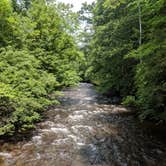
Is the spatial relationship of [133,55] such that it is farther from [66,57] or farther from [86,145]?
[66,57]

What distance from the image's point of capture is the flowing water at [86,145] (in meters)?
5.45

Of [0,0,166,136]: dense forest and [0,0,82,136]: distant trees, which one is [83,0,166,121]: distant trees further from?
[0,0,82,136]: distant trees

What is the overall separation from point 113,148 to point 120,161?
803 mm

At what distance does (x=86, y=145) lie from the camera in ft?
21.1

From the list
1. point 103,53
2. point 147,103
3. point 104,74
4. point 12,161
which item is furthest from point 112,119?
point 104,74

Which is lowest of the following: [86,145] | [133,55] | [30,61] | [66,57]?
[86,145]

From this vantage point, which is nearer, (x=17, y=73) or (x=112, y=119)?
(x=17, y=73)

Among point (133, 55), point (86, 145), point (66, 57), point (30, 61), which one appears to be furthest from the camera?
point (66, 57)

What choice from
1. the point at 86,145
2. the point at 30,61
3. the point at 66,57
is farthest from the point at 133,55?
the point at 66,57

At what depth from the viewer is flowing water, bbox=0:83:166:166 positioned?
5445 millimetres

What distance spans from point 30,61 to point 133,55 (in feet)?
13.7

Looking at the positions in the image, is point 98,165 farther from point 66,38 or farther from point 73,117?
point 66,38

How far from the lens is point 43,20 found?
13234 millimetres

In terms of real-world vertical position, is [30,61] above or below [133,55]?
below
